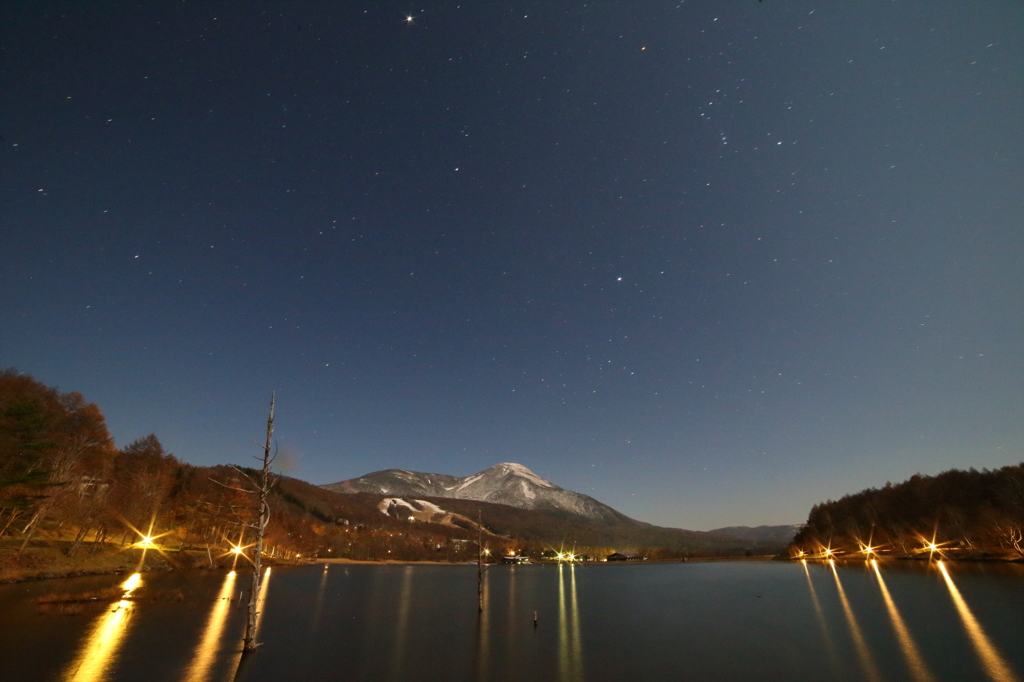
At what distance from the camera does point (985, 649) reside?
2786 centimetres

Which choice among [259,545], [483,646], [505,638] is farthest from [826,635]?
[259,545]

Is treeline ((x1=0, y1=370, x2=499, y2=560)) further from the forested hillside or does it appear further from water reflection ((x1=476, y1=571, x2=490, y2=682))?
water reflection ((x1=476, y1=571, x2=490, y2=682))

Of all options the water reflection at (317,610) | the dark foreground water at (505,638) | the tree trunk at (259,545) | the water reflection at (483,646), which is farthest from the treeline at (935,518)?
the tree trunk at (259,545)

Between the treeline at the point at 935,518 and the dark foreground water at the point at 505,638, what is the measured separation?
2047 inches

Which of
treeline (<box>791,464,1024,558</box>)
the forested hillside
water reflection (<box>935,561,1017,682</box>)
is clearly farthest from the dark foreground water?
treeline (<box>791,464,1024,558</box>)

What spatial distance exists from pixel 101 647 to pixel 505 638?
23.6 metres

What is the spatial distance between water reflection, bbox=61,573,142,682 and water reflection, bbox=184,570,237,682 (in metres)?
3.44

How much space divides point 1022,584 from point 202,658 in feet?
280

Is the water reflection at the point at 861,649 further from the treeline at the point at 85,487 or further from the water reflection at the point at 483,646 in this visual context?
the treeline at the point at 85,487

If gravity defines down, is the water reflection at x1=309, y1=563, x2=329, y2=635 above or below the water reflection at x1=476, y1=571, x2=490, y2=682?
above

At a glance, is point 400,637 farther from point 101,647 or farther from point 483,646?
point 101,647

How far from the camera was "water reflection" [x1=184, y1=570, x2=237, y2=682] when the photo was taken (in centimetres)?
2070

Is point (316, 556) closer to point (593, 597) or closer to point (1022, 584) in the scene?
point (593, 597)

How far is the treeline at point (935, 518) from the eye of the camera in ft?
294
